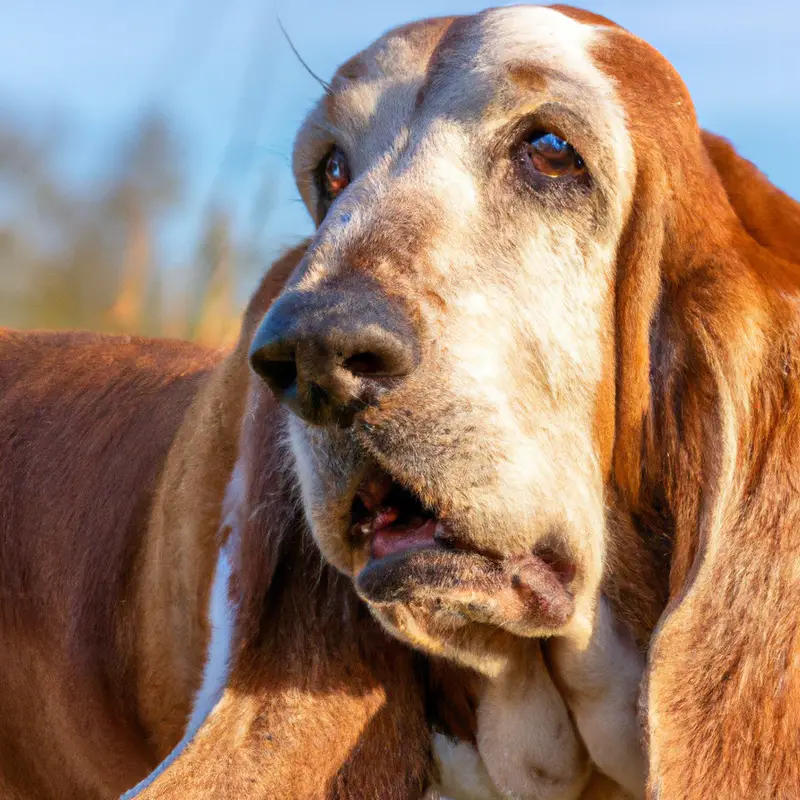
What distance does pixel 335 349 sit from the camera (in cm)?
220

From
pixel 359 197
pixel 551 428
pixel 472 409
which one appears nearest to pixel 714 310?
pixel 551 428

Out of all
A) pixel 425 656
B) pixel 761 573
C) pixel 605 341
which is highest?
pixel 605 341

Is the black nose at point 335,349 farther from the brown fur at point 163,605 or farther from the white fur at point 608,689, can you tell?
the white fur at point 608,689

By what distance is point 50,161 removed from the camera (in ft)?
30.3

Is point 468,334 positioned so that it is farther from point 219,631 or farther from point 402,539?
point 219,631

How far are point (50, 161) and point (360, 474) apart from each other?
Answer: 24.9ft

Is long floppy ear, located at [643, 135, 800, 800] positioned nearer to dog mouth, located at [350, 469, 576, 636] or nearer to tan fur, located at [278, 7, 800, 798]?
tan fur, located at [278, 7, 800, 798]

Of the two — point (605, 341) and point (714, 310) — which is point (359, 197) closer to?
point (605, 341)

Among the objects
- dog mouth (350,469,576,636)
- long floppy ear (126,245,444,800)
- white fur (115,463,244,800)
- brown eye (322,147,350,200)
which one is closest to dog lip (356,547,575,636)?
dog mouth (350,469,576,636)

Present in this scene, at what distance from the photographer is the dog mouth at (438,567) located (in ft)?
7.91

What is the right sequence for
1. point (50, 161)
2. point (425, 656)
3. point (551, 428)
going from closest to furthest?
1. point (551, 428)
2. point (425, 656)
3. point (50, 161)

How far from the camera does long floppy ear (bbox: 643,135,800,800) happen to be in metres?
2.57

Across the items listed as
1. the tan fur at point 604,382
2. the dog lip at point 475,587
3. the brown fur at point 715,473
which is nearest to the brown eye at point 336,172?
the tan fur at point 604,382

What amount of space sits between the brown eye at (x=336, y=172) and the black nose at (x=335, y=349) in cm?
73
